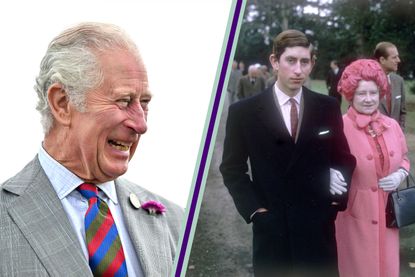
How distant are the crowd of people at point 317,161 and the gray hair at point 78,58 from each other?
1.21 feet

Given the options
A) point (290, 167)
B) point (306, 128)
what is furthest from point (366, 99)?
point (290, 167)

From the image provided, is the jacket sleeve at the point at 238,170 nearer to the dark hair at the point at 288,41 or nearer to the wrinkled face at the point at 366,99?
the dark hair at the point at 288,41

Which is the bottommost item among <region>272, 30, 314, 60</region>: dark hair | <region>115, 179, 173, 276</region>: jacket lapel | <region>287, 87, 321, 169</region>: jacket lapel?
<region>115, 179, 173, 276</region>: jacket lapel

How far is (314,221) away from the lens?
168cm

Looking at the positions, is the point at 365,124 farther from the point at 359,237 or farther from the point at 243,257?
the point at 243,257

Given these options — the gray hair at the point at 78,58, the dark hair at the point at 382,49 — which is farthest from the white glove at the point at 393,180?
the gray hair at the point at 78,58

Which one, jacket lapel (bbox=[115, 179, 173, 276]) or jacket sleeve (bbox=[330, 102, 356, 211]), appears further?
jacket lapel (bbox=[115, 179, 173, 276])

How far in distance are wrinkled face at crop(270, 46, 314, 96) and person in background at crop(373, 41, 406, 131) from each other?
0.19m

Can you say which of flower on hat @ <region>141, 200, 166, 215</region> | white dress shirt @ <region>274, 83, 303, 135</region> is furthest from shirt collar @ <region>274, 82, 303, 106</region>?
flower on hat @ <region>141, 200, 166, 215</region>

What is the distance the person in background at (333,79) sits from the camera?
1.63 m

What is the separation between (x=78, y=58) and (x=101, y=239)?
1.69 feet

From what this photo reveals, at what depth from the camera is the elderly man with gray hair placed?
1.58 m

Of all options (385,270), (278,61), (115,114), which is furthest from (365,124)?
(115,114)

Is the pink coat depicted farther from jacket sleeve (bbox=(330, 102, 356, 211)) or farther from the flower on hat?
the flower on hat
